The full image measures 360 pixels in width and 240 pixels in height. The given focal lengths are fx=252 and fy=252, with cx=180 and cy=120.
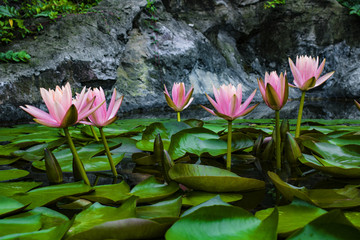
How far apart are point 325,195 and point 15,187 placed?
69cm

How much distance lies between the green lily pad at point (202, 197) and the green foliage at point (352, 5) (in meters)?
7.16

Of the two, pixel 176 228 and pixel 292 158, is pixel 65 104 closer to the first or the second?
pixel 176 228

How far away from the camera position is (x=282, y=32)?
6555 millimetres

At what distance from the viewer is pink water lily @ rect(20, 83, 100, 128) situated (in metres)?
0.52

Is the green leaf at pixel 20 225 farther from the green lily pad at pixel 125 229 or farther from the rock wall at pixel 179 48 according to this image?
the rock wall at pixel 179 48

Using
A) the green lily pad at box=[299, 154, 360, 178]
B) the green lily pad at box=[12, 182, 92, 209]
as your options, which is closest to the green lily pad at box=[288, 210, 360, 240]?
the green lily pad at box=[299, 154, 360, 178]

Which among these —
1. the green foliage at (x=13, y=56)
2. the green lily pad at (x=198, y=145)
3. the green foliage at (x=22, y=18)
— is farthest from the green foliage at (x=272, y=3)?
the green lily pad at (x=198, y=145)

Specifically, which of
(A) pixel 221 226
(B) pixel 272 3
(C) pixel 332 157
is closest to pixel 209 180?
(A) pixel 221 226

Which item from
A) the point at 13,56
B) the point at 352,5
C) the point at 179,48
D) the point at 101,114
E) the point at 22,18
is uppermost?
the point at 352,5

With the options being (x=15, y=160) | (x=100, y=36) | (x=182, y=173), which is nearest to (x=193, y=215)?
(x=182, y=173)

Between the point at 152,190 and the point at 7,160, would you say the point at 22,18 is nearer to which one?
the point at 7,160

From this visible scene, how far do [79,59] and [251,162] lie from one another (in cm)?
291

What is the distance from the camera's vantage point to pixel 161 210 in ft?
1.49

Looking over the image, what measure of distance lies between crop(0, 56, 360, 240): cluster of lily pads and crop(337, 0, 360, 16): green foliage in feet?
21.9
